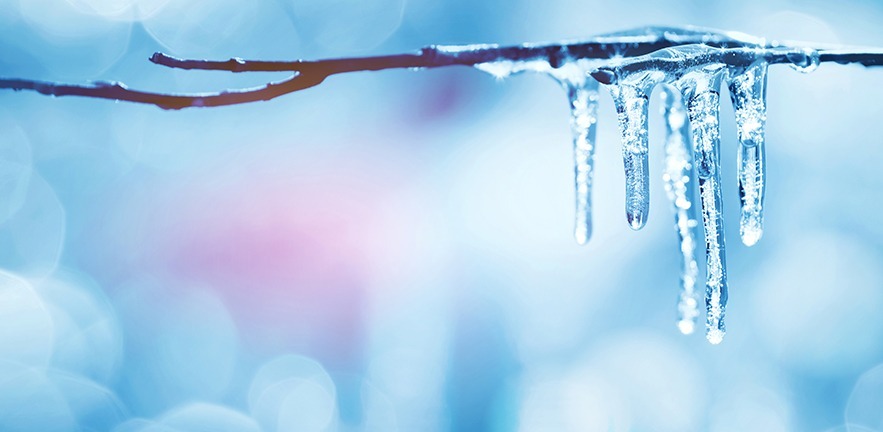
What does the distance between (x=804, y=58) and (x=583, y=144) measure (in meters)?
0.40

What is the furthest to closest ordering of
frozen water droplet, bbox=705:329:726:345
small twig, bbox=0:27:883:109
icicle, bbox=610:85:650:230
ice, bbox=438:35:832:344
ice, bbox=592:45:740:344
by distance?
frozen water droplet, bbox=705:329:726:345 < icicle, bbox=610:85:650:230 < ice, bbox=592:45:740:344 < ice, bbox=438:35:832:344 < small twig, bbox=0:27:883:109

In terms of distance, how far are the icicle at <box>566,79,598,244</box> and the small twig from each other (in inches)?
10.7

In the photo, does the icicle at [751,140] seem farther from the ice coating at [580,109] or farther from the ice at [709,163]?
the ice coating at [580,109]

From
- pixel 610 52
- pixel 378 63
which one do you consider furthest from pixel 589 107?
pixel 378 63

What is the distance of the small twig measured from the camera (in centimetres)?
69

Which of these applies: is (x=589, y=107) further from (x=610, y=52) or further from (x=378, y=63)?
(x=378, y=63)

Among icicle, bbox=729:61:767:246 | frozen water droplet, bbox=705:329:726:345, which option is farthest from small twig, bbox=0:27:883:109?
frozen water droplet, bbox=705:329:726:345

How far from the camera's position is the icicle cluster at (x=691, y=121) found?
84cm

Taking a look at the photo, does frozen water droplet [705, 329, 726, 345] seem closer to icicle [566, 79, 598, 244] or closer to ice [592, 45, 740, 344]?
ice [592, 45, 740, 344]

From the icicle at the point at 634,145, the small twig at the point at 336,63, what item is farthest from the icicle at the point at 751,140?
the small twig at the point at 336,63

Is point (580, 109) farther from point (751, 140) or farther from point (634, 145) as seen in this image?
point (751, 140)

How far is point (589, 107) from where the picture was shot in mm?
1060

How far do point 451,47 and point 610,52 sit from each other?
0.19m

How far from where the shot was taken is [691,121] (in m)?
1.04
